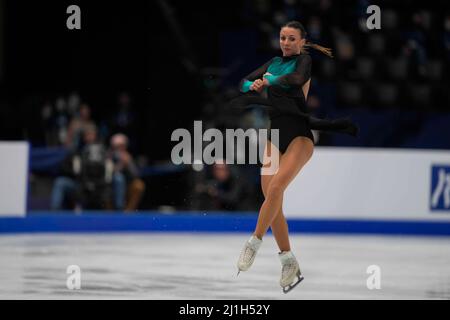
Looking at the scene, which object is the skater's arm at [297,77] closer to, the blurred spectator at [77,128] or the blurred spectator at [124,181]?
the blurred spectator at [124,181]

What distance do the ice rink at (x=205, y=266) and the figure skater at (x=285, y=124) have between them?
47 cm

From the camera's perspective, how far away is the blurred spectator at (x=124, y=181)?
479 inches

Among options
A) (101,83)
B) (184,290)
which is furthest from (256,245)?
(101,83)

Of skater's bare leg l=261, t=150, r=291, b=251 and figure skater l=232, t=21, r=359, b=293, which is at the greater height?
figure skater l=232, t=21, r=359, b=293

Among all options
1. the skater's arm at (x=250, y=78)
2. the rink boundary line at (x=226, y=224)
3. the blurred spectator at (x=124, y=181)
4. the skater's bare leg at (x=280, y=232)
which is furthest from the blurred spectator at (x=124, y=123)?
the skater's bare leg at (x=280, y=232)

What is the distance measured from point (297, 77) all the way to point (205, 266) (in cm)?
292

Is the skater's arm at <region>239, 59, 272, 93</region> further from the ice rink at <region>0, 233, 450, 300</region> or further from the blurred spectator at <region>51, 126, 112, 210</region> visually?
the blurred spectator at <region>51, 126, 112, 210</region>

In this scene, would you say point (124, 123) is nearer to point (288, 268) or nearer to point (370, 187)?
point (370, 187)

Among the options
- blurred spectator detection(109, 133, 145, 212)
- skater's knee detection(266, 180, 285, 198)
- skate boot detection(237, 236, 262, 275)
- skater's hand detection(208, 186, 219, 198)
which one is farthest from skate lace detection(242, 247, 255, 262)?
blurred spectator detection(109, 133, 145, 212)

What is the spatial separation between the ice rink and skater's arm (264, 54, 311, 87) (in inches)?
57.1

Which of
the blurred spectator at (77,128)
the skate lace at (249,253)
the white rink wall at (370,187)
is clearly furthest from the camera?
the blurred spectator at (77,128)

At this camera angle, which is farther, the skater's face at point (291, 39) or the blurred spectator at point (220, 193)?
the blurred spectator at point (220, 193)

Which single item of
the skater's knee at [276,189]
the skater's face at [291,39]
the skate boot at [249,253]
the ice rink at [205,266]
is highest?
the skater's face at [291,39]

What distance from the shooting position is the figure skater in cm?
589
